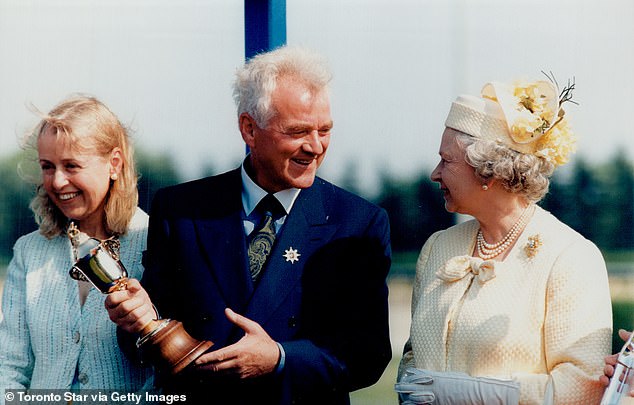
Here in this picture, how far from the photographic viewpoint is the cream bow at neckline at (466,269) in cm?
318

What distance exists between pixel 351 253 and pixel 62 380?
974 millimetres

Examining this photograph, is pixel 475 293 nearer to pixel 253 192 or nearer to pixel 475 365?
pixel 475 365

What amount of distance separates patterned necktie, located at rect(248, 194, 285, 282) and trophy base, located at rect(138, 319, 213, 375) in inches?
10.7

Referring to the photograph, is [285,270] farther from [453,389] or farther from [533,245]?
[533,245]

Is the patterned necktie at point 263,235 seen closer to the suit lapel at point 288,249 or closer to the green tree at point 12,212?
the suit lapel at point 288,249

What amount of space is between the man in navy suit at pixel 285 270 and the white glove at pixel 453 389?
0.14 metres

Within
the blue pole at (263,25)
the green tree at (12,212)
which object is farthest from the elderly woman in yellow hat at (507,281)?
the green tree at (12,212)

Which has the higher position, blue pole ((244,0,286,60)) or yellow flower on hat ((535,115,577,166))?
blue pole ((244,0,286,60))

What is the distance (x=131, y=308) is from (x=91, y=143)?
62 centimetres

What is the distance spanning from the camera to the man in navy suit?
321cm

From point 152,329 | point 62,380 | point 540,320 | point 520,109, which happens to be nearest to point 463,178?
point 520,109

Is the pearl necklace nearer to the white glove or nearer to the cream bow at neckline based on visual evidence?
the cream bow at neckline

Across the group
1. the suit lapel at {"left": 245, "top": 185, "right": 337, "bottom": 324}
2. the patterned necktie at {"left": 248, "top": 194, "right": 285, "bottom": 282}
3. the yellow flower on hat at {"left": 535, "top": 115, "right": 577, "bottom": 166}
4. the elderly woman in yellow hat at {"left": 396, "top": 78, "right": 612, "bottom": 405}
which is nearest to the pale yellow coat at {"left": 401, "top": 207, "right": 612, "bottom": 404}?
the elderly woman in yellow hat at {"left": 396, "top": 78, "right": 612, "bottom": 405}

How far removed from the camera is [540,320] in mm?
3088
